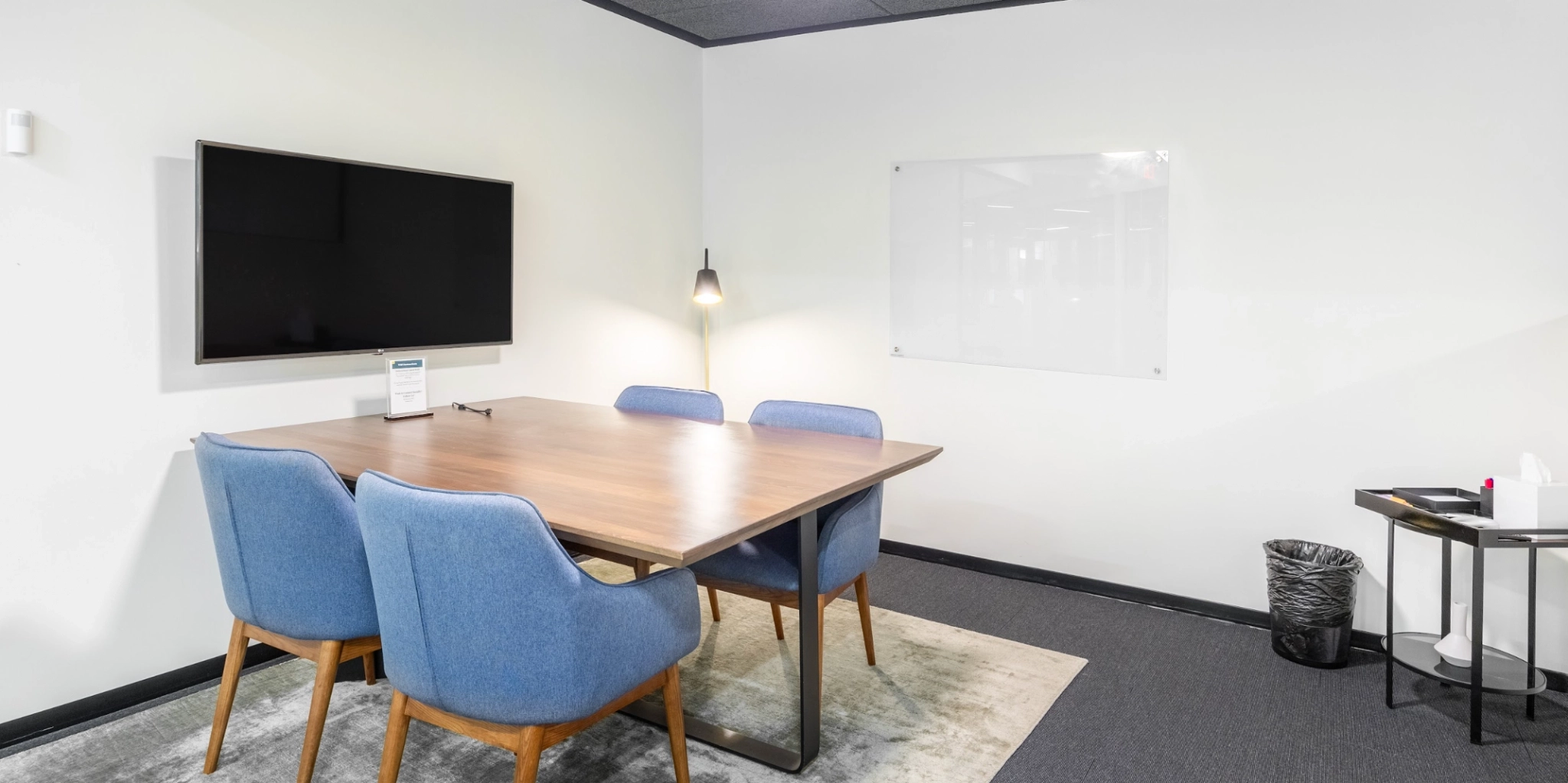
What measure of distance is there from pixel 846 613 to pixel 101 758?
2.30 metres

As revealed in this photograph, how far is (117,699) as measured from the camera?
8.81 ft

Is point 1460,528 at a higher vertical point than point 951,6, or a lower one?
lower

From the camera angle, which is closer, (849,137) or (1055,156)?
(1055,156)

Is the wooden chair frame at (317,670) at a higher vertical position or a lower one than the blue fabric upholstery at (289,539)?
lower

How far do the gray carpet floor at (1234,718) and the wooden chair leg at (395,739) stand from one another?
1.43 m

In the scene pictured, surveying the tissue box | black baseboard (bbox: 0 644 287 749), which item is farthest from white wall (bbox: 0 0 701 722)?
the tissue box

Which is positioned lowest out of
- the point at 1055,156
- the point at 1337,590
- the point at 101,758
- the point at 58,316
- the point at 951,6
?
the point at 101,758

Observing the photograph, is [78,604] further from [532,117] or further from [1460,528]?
[1460,528]

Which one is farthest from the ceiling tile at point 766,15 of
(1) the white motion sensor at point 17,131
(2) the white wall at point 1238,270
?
(1) the white motion sensor at point 17,131

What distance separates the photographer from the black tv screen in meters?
2.72

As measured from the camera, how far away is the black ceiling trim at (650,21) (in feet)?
13.4

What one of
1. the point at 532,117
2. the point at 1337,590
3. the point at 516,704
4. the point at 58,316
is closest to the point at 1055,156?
the point at 1337,590

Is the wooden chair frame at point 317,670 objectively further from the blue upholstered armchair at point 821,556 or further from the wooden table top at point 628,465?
the blue upholstered armchair at point 821,556

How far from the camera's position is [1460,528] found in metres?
2.57
